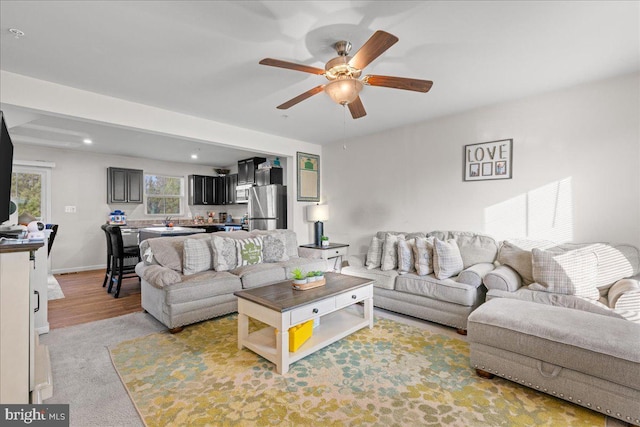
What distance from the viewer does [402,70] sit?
2.71 meters

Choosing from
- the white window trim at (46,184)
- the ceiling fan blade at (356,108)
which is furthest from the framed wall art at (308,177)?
the white window trim at (46,184)

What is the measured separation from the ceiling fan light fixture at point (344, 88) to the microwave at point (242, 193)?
4504 mm

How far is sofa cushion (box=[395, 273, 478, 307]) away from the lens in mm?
2867

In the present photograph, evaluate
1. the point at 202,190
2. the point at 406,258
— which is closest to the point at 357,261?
the point at 406,258

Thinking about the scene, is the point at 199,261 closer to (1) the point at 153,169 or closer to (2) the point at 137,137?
(2) the point at 137,137

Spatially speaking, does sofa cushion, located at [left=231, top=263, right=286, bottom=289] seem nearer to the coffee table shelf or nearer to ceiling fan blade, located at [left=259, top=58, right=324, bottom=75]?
the coffee table shelf

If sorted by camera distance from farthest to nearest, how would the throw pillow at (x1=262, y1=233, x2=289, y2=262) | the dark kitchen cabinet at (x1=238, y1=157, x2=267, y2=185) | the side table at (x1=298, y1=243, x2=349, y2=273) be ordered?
1. the dark kitchen cabinet at (x1=238, y1=157, x2=267, y2=185)
2. the side table at (x1=298, y1=243, x2=349, y2=273)
3. the throw pillow at (x1=262, y1=233, x2=289, y2=262)

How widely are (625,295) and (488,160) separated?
6.29 feet

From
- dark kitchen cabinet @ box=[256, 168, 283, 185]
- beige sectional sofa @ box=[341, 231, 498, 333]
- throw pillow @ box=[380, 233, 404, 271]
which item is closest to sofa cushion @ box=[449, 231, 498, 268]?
beige sectional sofa @ box=[341, 231, 498, 333]

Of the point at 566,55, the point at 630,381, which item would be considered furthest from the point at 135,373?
the point at 566,55

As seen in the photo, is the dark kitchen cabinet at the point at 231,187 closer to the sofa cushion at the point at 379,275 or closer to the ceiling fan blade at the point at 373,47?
the sofa cushion at the point at 379,275

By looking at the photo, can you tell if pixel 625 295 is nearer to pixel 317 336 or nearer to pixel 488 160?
pixel 488 160

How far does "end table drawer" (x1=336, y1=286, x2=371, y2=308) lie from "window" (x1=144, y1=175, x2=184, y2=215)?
595 cm

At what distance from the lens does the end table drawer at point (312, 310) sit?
2.25 metres
